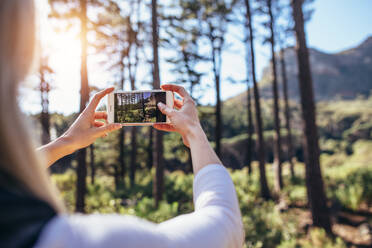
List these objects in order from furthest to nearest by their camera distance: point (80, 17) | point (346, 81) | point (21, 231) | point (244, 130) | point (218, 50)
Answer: point (346, 81) → point (244, 130) → point (218, 50) → point (80, 17) → point (21, 231)

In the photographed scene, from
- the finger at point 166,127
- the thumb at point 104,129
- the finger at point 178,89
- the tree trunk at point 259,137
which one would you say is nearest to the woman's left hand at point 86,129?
the thumb at point 104,129

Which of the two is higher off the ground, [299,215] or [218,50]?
[218,50]

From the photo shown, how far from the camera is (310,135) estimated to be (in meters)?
7.57

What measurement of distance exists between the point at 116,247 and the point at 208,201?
354 millimetres

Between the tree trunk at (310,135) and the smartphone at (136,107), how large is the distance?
712 cm

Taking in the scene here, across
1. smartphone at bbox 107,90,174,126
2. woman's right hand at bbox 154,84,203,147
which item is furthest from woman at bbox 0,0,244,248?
smartphone at bbox 107,90,174,126

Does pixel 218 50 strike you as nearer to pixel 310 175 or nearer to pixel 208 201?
pixel 310 175

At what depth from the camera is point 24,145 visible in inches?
19.9

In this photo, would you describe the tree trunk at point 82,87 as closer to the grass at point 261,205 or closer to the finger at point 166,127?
the grass at point 261,205

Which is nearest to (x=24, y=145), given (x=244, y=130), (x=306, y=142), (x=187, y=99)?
(x=187, y=99)

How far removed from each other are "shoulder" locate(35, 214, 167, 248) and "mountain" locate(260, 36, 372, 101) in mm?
72277

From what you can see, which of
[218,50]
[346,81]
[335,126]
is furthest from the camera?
[346,81]

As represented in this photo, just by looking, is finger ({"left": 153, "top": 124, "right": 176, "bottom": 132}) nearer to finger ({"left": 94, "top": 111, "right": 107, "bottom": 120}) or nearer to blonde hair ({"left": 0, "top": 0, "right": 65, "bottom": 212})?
finger ({"left": 94, "top": 111, "right": 107, "bottom": 120})

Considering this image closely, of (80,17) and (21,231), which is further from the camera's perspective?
(80,17)
